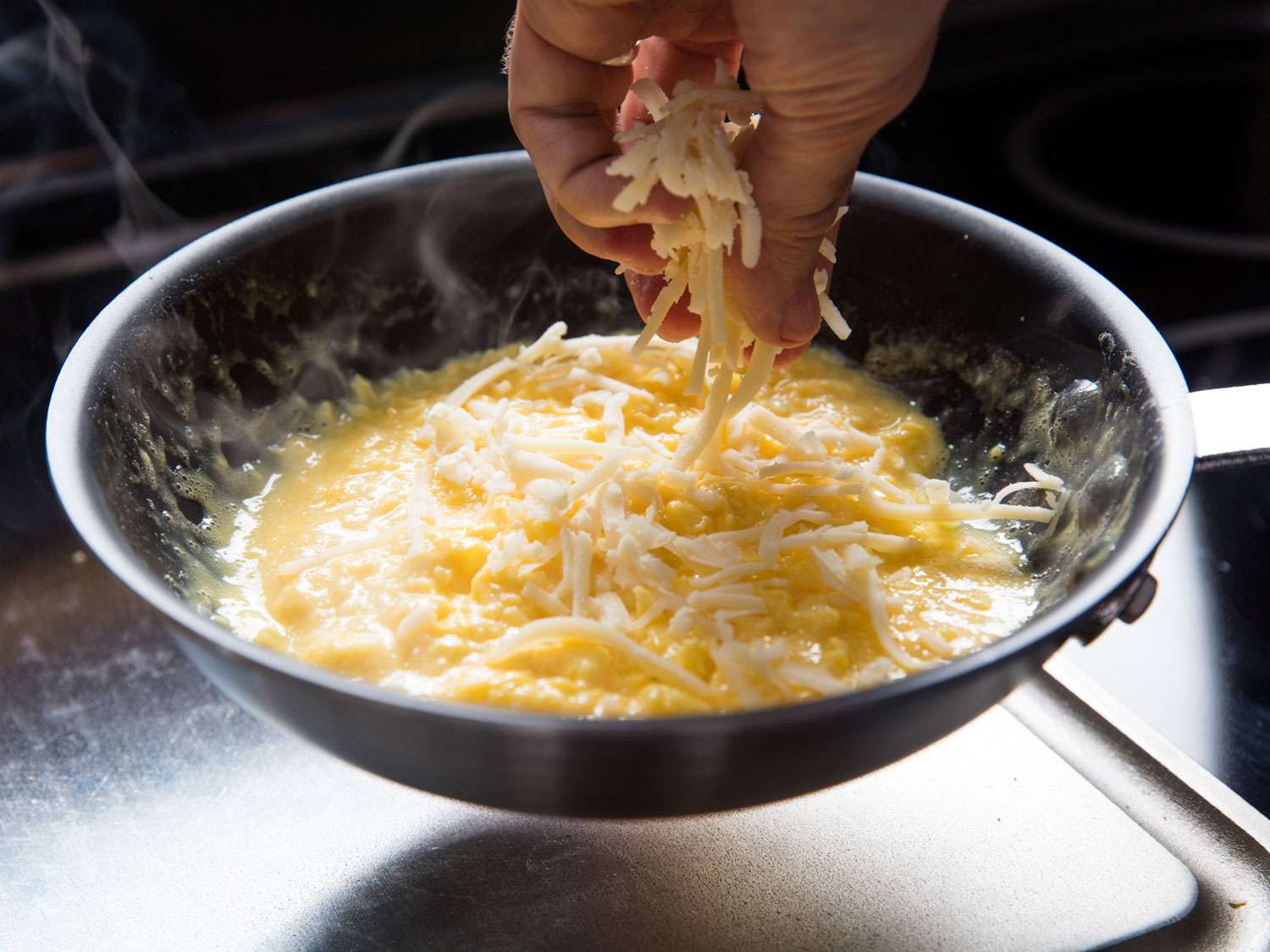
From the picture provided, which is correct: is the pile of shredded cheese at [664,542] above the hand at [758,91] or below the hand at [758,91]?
below

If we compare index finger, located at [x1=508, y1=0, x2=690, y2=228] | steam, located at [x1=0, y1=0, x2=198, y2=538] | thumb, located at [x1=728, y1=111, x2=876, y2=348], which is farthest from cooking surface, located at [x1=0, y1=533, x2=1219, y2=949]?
steam, located at [x1=0, y1=0, x2=198, y2=538]

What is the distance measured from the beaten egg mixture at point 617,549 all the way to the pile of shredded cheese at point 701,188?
0.15 m

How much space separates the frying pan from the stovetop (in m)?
0.26

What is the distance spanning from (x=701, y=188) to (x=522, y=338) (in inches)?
23.5

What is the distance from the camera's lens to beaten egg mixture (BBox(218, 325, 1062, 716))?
95 centimetres

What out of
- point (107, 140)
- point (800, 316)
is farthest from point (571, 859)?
point (107, 140)

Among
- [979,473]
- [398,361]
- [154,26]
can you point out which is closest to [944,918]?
[979,473]

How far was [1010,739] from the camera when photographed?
120 cm

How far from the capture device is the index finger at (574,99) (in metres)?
0.99

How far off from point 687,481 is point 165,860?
595 millimetres

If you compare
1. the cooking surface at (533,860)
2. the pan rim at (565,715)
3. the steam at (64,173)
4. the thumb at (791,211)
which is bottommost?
the cooking surface at (533,860)

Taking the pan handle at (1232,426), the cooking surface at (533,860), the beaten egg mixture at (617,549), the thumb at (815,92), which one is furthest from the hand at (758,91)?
the cooking surface at (533,860)

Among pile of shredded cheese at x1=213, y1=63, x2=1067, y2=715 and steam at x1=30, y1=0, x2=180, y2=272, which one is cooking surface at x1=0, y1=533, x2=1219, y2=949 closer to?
pile of shredded cheese at x1=213, y1=63, x2=1067, y2=715

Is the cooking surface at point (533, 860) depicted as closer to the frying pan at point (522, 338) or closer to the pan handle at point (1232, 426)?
the frying pan at point (522, 338)
